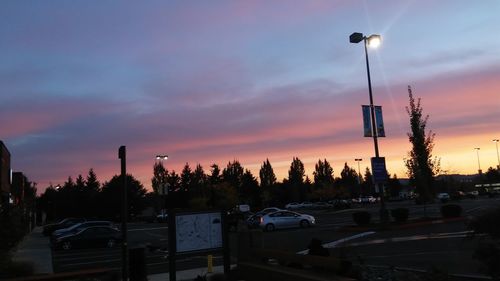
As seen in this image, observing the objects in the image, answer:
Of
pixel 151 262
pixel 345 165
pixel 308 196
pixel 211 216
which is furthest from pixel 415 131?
pixel 345 165

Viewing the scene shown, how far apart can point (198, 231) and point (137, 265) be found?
176 cm

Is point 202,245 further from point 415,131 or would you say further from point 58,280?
point 415,131

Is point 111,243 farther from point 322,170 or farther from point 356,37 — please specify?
point 322,170

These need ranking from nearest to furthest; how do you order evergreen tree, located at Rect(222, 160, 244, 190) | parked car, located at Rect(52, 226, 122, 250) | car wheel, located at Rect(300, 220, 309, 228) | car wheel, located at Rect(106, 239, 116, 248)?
parked car, located at Rect(52, 226, 122, 250) < car wheel, located at Rect(106, 239, 116, 248) < car wheel, located at Rect(300, 220, 309, 228) < evergreen tree, located at Rect(222, 160, 244, 190)

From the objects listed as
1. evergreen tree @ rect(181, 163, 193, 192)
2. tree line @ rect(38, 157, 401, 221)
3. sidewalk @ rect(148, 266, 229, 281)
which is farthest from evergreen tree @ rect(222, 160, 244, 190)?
sidewalk @ rect(148, 266, 229, 281)

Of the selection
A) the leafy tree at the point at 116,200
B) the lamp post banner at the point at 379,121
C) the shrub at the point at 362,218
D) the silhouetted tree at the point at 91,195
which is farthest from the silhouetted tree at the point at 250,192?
the lamp post banner at the point at 379,121

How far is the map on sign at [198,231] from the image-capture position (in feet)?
42.1

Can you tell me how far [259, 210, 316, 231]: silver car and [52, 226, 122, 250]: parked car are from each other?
10.2 meters

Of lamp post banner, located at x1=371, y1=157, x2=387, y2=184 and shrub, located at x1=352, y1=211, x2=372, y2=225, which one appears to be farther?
shrub, located at x1=352, y1=211, x2=372, y2=225

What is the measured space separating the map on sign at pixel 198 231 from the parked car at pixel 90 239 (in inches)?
849

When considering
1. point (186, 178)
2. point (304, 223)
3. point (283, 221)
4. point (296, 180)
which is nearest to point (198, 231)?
point (283, 221)

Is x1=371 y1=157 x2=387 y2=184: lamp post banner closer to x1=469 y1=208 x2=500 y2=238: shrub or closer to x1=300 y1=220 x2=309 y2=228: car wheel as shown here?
x1=300 y1=220 x2=309 y2=228: car wheel

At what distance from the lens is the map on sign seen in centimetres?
1282

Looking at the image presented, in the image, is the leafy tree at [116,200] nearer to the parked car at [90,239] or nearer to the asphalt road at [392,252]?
the parked car at [90,239]
